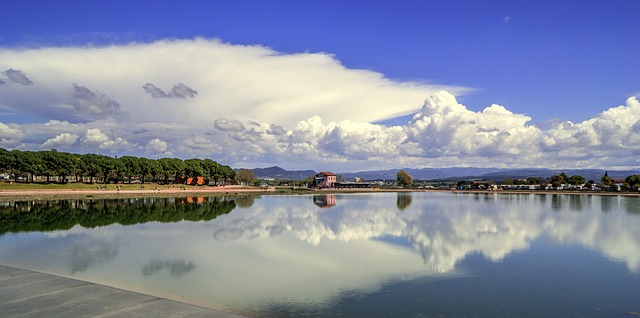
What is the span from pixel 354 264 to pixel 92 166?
9258 centimetres

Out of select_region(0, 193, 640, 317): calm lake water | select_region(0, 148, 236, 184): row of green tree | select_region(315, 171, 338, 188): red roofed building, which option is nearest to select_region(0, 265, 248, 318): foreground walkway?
select_region(0, 193, 640, 317): calm lake water

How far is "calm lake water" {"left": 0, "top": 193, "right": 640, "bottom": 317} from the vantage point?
14602mm

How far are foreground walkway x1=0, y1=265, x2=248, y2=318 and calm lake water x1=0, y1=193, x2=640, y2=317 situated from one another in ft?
5.53

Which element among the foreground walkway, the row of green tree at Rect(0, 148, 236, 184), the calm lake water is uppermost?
the row of green tree at Rect(0, 148, 236, 184)

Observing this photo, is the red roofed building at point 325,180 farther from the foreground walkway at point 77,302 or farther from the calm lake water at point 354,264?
the foreground walkway at point 77,302

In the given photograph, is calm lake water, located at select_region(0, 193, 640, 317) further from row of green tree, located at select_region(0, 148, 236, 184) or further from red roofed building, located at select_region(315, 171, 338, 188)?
red roofed building, located at select_region(315, 171, 338, 188)

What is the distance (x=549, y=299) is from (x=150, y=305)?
44.0 ft

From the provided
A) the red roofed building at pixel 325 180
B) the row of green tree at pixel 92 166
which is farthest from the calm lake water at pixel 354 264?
the red roofed building at pixel 325 180

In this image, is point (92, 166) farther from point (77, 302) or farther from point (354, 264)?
point (77, 302)

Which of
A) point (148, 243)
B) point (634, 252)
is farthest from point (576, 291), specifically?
point (148, 243)

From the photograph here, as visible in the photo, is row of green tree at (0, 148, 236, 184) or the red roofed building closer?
row of green tree at (0, 148, 236, 184)

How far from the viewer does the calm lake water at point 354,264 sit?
575 inches

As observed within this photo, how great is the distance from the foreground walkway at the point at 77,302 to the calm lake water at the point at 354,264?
5.53 ft

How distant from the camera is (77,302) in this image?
12758 millimetres
